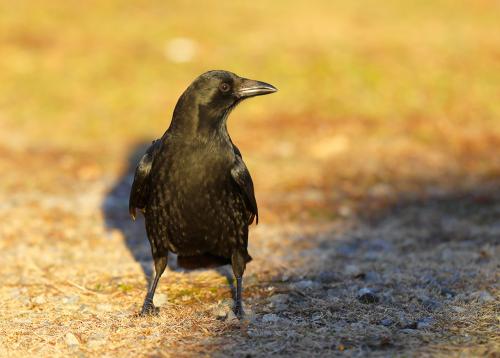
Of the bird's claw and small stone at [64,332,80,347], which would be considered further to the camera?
the bird's claw

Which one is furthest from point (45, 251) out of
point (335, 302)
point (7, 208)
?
point (335, 302)

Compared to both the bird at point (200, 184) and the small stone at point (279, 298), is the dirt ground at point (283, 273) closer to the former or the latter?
the small stone at point (279, 298)

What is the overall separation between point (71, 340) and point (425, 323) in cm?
253

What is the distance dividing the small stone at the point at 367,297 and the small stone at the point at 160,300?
1610mm

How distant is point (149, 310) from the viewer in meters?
5.57

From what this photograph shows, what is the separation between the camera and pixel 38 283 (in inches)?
255

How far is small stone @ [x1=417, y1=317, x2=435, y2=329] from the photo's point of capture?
505cm

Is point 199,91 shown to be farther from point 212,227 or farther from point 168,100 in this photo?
point 168,100

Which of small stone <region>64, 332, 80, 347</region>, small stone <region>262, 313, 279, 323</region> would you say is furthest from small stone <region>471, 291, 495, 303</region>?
small stone <region>64, 332, 80, 347</region>

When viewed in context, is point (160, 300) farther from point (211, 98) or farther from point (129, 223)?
point (129, 223)

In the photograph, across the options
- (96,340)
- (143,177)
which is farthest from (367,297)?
(96,340)

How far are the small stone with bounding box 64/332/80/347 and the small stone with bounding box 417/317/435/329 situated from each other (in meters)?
2.42

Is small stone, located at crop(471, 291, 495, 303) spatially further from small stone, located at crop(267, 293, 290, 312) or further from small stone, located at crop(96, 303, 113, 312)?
small stone, located at crop(96, 303, 113, 312)

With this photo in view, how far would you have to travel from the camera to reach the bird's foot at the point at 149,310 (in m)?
Result: 5.51
